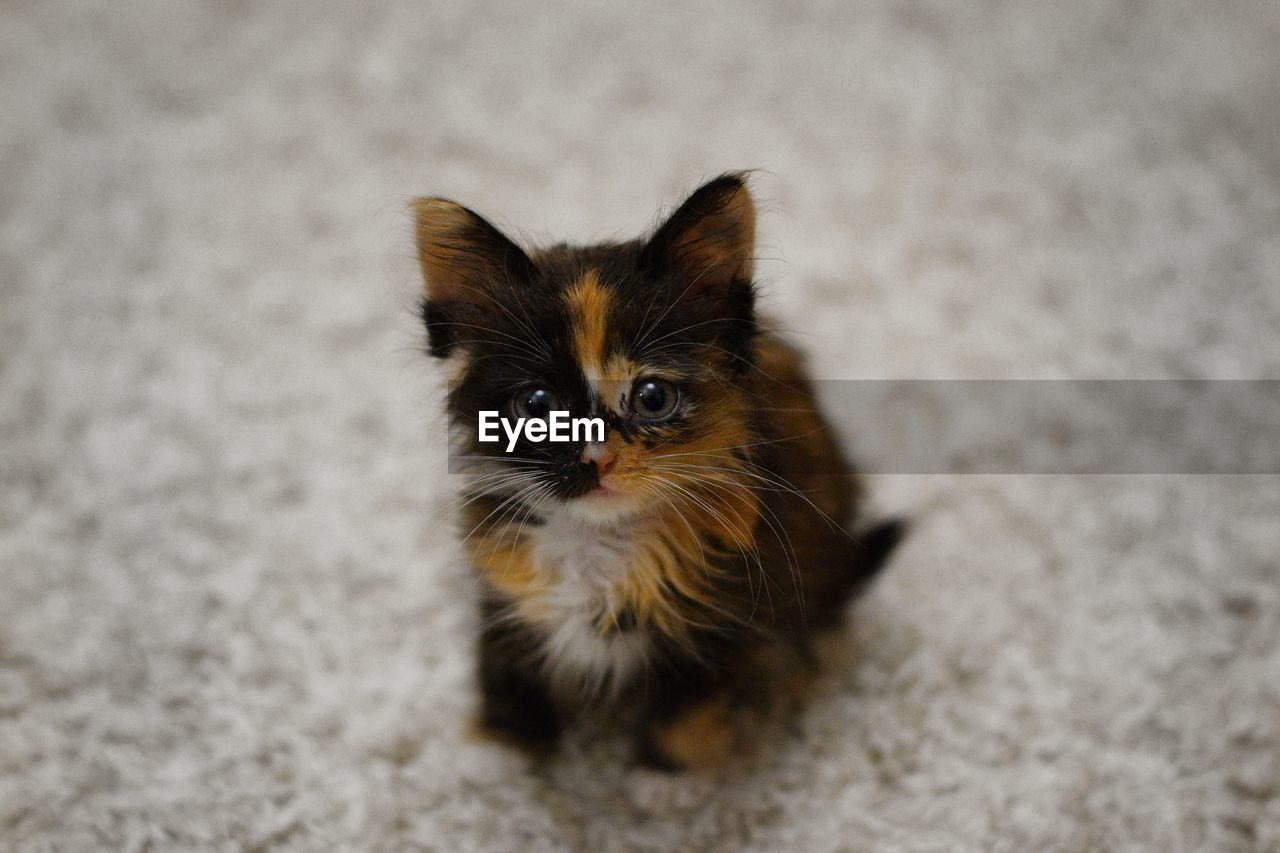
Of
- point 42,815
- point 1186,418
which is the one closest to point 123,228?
point 42,815

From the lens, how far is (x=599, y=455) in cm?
104

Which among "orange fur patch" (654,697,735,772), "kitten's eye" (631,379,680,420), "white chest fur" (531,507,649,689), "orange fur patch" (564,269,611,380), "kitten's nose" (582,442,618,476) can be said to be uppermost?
"orange fur patch" (564,269,611,380)

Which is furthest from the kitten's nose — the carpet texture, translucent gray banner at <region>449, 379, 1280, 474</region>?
translucent gray banner at <region>449, 379, 1280, 474</region>

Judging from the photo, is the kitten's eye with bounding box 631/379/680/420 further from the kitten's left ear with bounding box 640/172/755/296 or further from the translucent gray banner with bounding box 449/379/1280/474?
the translucent gray banner with bounding box 449/379/1280/474

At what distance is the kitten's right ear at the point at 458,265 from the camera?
1.08 meters

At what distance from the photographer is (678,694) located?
1265 millimetres

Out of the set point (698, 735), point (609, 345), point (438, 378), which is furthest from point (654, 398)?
point (698, 735)

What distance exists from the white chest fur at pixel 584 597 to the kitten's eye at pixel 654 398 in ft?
0.47

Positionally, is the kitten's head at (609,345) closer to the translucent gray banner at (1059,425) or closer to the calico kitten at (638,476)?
the calico kitten at (638,476)

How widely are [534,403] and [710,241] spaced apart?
0.80 ft

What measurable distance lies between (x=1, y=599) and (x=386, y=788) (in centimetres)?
62

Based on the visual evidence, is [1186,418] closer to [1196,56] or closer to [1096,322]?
[1096,322]

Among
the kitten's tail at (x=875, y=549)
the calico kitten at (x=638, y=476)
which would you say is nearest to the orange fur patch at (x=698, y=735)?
the calico kitten at (x=638, y=476)

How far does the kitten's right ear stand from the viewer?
1080 millimetres
